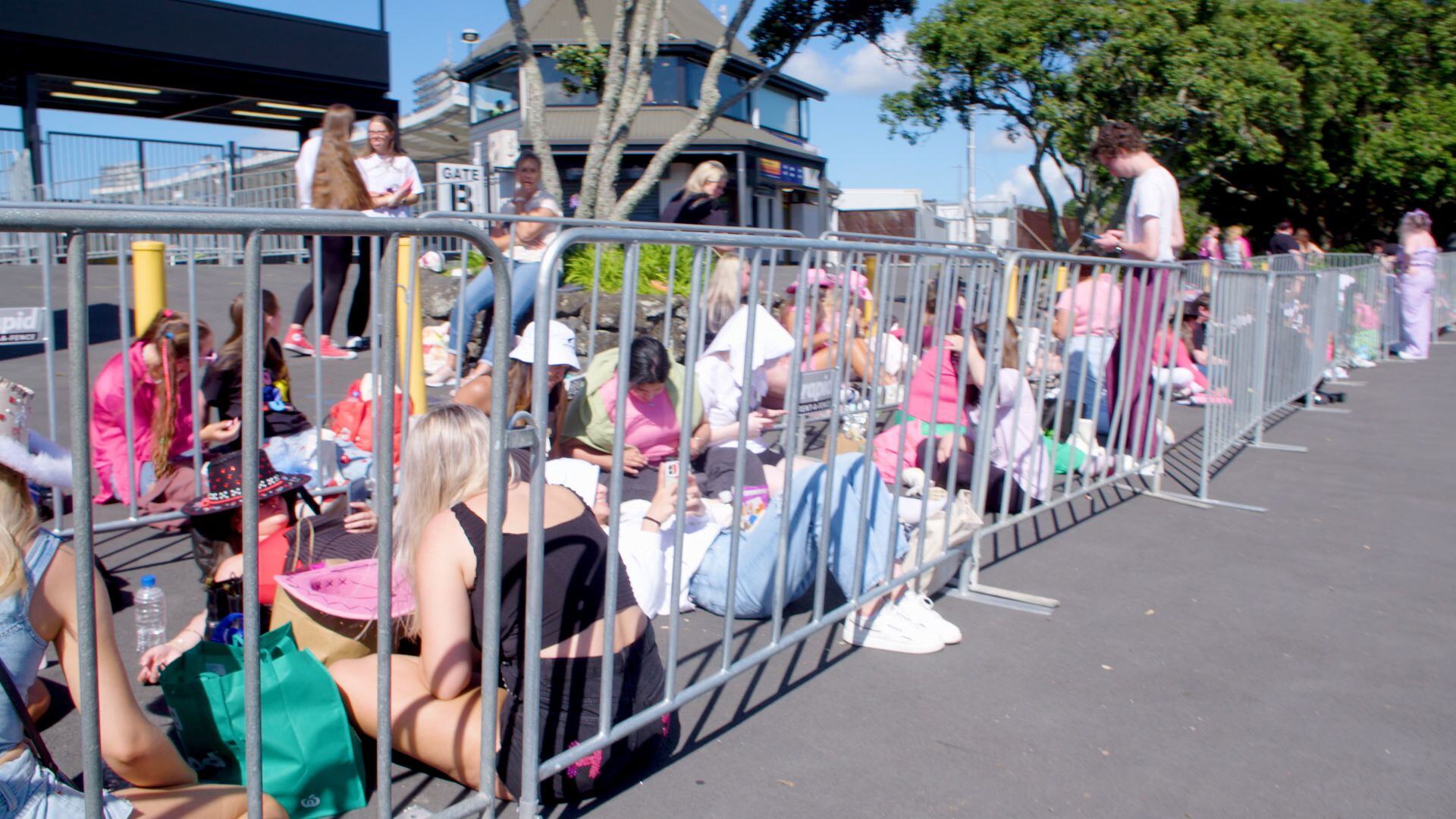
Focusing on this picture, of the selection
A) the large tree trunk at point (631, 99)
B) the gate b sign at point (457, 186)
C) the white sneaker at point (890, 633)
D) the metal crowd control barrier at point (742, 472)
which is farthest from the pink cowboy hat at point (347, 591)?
the large tree trunk at point (631, 99)

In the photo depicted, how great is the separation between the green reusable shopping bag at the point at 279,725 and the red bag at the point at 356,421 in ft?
9.30

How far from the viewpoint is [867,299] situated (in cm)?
469

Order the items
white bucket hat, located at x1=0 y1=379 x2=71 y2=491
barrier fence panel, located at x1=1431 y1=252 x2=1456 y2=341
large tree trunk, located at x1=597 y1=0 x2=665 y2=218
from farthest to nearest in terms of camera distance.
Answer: barrier fence panel, located at x1=1431 y1=252 x2=1456 y2=341 → large tree trunk, located at x1=597 y1=0 x2=665 y2=218 → white bucket hat, located at x1=0 y1=379 x2=71 y2=491

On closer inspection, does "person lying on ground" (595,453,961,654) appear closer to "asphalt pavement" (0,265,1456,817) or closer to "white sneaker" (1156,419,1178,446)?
"asphalt pavement" (0,265,1456,817)

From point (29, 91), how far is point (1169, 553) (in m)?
17.6

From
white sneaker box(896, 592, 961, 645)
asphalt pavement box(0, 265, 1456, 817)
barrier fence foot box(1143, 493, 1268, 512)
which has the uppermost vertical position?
barrier fence foot box(1143, 493, 1268, 512)

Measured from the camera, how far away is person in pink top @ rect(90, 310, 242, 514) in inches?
188

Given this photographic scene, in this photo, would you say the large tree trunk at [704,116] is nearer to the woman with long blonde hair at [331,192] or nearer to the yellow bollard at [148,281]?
the woman with long blonde hair at [331,192]

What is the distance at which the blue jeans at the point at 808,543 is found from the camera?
3932 millimetres

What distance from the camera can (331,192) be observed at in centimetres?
781

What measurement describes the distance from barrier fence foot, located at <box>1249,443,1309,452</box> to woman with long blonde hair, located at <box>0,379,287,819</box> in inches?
315

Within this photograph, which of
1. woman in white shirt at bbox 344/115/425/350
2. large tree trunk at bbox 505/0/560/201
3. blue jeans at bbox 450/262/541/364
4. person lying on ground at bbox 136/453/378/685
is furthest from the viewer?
large tree trunk at bbox 505/0/560/201

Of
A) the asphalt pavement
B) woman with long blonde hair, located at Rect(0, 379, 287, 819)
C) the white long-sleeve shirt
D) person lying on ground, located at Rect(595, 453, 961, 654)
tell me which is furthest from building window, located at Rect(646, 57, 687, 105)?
woman with long blonde hair, located at Rect(0, 379, 287, 819)

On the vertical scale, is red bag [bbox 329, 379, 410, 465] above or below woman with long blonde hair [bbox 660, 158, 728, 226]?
below
